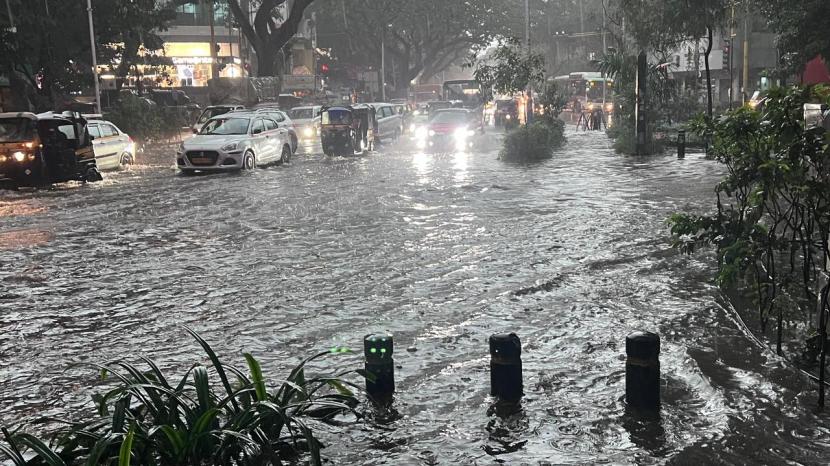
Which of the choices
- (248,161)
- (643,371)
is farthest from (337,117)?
(643,371)

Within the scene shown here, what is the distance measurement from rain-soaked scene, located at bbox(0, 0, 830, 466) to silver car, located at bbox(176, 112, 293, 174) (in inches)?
3.2

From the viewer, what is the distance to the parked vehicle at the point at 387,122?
36.1 metres

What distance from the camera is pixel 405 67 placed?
67000 millimetres

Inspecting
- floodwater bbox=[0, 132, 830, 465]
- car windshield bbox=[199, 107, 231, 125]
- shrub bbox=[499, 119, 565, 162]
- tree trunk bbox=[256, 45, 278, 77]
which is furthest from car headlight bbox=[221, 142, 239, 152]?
tree trunk bbox=[256, 45, 278, 77]

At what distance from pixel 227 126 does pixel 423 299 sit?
57.3ft

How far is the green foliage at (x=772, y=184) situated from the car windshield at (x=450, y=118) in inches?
1041

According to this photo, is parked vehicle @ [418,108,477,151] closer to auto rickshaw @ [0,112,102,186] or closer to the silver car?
the silver car

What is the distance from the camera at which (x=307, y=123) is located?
39844 millimetres

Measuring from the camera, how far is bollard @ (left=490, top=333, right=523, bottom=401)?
5.81 m

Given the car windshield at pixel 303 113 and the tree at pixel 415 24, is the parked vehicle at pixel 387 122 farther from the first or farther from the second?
the tree at pixel 415 24

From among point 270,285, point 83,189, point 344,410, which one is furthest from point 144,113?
point 344,410

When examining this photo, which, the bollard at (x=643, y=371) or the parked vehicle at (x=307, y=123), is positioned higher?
the parked vehicle at (x=307, y=123)

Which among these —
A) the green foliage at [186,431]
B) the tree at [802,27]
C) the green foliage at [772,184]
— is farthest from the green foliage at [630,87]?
the green foliage at [186,431]

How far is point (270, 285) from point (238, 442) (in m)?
5.14
